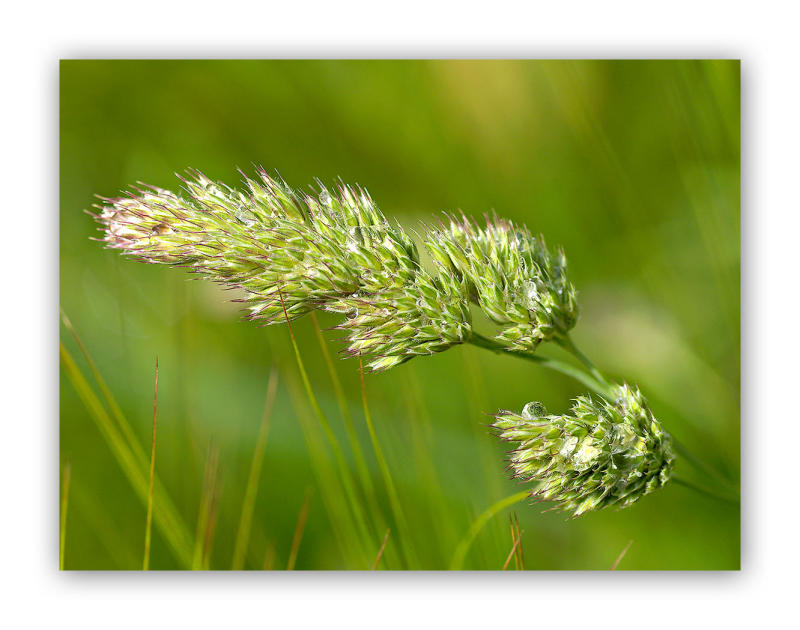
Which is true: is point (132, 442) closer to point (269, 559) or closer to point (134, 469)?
point (134, 469)

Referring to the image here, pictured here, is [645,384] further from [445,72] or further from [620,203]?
[445,72]

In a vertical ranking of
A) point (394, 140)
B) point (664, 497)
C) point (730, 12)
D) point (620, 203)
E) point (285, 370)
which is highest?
point (730, 12)

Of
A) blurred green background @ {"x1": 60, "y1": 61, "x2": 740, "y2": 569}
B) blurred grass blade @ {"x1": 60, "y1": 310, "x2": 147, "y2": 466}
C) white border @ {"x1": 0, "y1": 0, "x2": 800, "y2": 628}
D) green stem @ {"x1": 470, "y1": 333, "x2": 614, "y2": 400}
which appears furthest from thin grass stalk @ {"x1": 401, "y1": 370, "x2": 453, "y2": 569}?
blurred grass blade @ {"x1": 60, "y1": 310, "x2": 147, "y2": 466}

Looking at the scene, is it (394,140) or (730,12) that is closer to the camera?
(730,12)

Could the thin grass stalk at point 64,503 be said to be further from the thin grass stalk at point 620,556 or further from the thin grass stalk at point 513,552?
the thin grass stalk at point 620,556

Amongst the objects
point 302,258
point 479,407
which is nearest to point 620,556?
point 479,407

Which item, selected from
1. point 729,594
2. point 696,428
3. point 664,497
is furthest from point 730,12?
point 729,594

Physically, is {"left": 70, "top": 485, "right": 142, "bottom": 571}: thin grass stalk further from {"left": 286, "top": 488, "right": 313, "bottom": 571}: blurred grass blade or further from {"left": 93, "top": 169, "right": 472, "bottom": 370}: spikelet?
{"left": 93, "top": 169, "right": 472, "bottom": 370}: spikelet

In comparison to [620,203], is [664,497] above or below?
below
